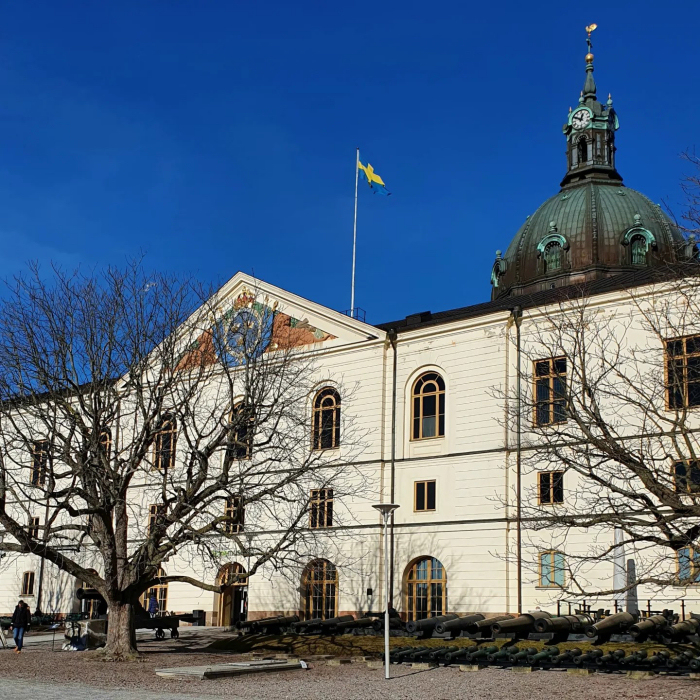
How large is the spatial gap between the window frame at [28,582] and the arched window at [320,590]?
16.5 metres

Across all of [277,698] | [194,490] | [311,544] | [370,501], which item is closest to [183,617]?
[311,544]

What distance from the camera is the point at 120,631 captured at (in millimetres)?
25344

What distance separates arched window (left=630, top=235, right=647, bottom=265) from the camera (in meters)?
49.0

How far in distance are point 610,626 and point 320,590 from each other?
53.3 feet

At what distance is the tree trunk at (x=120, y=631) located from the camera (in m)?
25.2

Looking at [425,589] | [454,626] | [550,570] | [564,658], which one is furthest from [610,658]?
[425,589]

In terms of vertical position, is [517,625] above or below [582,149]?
below

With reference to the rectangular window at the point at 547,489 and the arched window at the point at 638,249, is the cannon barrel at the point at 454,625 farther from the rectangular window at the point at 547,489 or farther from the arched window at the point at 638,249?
the arched window at the point at 638,249

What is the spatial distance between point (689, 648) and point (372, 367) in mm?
19015

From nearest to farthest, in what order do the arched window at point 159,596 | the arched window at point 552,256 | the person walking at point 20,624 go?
the person walking at point 20,624
the arched window at point 159,596
the arched window at point 552,256

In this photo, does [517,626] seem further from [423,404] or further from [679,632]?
[423,404]

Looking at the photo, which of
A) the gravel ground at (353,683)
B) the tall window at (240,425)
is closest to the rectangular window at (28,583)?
the gravel ground at (353,683)

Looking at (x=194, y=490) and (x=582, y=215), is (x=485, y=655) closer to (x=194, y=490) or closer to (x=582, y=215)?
(x=194, y=490)

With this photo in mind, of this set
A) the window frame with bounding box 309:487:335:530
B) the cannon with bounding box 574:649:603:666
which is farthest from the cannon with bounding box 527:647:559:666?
the window frame with bounding box 309:487:335:530
